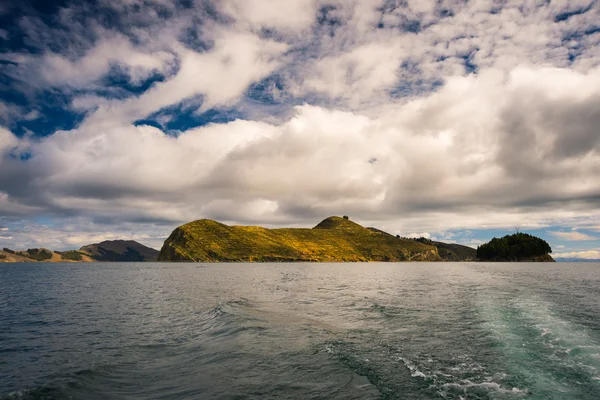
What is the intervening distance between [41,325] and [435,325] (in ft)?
106

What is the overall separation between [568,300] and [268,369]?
42.3m

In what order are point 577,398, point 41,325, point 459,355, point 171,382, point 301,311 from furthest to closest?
point 301,311
point 41,325
point 459,355
point 171,382
point 577,398

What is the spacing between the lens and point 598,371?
620 inches

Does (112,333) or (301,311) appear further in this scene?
(301,311)

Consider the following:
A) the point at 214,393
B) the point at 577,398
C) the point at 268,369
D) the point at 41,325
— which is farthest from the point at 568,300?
the point at 41,325

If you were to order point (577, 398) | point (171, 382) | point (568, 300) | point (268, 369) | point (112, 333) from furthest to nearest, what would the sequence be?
point (568, 300), point (112, 333), point (268, 369), point (171, 382), point (577, 398)

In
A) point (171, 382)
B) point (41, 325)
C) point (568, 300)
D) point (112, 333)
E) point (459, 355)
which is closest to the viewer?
point (171, 382)

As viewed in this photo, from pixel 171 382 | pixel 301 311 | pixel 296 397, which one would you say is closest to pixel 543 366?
pixel 296 397

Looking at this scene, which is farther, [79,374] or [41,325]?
[41,325]

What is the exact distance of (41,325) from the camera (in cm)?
2867

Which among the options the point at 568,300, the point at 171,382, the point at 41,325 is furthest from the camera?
the point at 568,300

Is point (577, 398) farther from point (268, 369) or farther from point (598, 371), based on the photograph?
point (268, 369)

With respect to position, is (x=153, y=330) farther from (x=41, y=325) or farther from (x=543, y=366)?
(x=543, y=366)

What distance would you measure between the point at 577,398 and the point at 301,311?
2416cm
